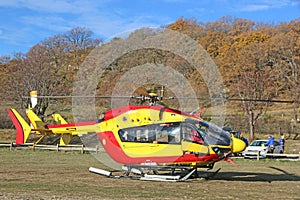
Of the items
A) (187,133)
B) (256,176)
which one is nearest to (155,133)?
(187,133)

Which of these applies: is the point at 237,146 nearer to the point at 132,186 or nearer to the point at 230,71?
the point at 132,186

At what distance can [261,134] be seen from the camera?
43.3m

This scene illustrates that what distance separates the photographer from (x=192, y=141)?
15.4 m

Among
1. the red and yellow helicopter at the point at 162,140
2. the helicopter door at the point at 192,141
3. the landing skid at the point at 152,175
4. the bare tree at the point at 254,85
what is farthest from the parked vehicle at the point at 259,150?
the helicopter door at the point at 192,141

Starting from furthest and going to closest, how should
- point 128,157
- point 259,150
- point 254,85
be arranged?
point 254,85 < point 259,150 < point 128,157

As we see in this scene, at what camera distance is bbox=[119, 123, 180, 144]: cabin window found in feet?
50.8

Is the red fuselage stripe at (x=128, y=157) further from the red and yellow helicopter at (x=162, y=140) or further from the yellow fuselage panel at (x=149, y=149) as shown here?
the yellow fuselage panel at (x=149, y=149)

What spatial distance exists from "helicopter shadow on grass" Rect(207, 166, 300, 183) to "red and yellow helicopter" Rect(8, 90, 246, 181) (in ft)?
5.64

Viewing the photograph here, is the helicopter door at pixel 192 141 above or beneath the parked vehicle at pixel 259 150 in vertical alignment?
above

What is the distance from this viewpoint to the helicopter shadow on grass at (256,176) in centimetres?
1695

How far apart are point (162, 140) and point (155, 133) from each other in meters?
0.35

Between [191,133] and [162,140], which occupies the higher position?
[191,133]

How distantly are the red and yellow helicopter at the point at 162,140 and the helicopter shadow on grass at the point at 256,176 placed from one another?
1.72 m

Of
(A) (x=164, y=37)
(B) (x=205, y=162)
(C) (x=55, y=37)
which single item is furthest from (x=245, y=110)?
(B) (x=205, y=162)
